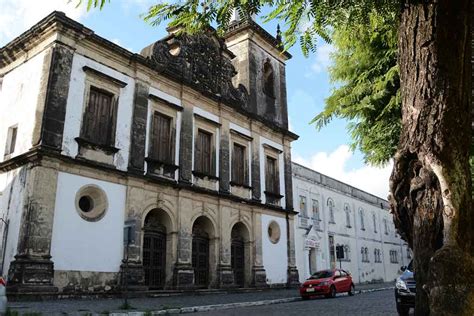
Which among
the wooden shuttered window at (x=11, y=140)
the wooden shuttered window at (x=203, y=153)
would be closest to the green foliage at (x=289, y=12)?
the wooden shuttered window at (x=11, y=140)

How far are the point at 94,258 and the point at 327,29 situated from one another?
13.5 m

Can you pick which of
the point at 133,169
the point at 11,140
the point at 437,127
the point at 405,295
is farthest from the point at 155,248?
the point at 437,127

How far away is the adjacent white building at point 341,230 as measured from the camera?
30.9 metres

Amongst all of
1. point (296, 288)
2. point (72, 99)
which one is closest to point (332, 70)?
point (72, 99)

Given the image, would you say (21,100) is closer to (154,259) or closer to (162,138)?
(162,138)

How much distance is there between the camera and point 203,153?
21.8 m

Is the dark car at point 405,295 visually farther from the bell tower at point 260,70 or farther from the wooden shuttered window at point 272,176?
the bell tower at point 260,70

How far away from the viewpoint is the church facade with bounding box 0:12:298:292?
49.0 ft

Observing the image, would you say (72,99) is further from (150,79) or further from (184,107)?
(184,107)

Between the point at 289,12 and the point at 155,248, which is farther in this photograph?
the point at 155,248

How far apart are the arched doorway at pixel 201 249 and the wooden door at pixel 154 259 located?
1.95 metres

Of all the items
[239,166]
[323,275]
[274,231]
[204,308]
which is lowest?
[204,308]

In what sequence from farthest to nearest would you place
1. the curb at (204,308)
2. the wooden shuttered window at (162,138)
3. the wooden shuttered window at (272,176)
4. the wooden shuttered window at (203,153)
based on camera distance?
the wooden shuttered window at (272,176), the wooden shuttered window at (203,153), the wooden shuttered window at (162,138), the curb at (204,308)

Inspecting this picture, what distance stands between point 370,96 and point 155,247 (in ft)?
40.1
